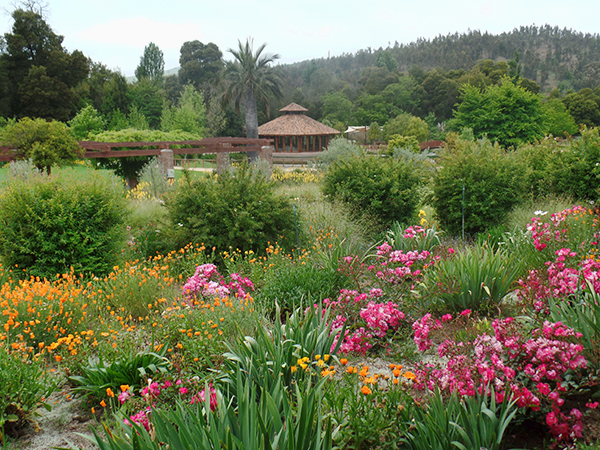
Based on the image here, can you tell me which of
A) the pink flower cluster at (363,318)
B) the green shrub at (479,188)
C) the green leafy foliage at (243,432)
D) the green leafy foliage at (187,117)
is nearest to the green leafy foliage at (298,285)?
the pink flower cluster at (363,318)

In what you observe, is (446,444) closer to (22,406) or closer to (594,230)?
(22,406)

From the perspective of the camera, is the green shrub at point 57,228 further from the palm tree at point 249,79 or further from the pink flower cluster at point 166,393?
the palm tree at point 249,79

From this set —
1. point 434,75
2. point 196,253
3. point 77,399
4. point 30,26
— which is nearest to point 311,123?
point 30,26

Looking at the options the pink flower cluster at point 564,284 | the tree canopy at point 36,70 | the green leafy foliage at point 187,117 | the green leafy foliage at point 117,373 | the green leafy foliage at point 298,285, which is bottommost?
the green leafy foliage at point 117,373

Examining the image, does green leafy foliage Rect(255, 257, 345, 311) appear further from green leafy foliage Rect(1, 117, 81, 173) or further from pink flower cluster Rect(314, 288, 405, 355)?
green leafy foliage Rect(1, 117, 81, 173)

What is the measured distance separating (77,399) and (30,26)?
3981 centimetres

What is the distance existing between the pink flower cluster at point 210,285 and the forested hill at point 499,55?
86.4 meters

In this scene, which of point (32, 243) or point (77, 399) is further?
point (32, 243)

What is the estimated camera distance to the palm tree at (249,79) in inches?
1431

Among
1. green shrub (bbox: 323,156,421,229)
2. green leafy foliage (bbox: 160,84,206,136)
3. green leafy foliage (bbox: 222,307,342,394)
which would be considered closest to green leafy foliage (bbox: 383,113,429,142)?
green leafy foliage (bbox: 160,84,206,136)

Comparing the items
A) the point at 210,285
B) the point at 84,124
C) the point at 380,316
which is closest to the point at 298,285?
the point at 210,285

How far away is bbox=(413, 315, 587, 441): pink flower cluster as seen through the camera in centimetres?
268

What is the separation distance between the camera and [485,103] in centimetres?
4041

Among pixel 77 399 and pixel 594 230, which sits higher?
pixel 594 230
